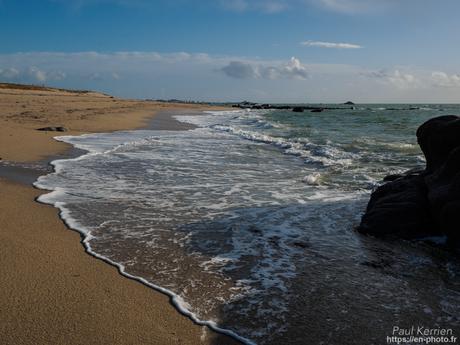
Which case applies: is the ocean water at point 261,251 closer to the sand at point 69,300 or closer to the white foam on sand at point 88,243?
the white foam on sand at point 88,243

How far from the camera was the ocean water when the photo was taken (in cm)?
427

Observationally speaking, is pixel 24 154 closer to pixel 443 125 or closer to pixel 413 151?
pixel 443 125

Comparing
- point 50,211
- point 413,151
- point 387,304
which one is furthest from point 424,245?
point 413,151

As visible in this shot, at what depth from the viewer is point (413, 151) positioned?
18.5 metres

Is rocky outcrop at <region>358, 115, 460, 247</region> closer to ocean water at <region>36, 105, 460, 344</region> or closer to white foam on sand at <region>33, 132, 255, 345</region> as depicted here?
ocean water at <region>36, 105, 460, 344</region>

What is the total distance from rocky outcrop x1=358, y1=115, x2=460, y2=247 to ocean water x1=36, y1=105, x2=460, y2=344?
1.21 ft

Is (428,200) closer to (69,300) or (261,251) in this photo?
(261,251)

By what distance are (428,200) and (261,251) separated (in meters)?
3.17

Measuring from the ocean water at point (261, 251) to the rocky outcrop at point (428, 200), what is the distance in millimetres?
368

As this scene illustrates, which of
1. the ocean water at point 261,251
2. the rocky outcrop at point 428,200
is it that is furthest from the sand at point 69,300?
the rocky outcrop at point 428,200

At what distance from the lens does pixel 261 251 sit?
6109 millimetres

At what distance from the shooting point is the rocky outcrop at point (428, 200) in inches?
256

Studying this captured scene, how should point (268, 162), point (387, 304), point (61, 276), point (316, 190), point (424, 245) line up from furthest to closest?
point (268, 162)
point (316, 190)
point (424, 245)
point (61, 276)
point (387, 304)

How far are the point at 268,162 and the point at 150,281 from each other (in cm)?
1008
